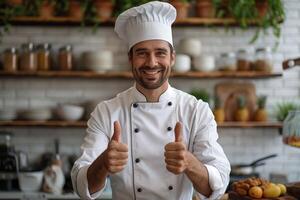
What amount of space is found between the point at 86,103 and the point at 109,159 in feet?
7.77

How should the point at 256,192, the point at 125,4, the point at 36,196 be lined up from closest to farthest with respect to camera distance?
the point at 256,192 → the point at 36,196 → the point at 125,4

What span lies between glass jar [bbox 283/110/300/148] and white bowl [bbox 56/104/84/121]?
197 centimetres

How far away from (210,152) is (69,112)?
83.3 inches

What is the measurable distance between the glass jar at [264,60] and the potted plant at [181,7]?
0.68 m

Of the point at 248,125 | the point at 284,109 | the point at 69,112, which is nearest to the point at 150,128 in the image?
the point at 69,112

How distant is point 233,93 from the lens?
A: 12.6ft

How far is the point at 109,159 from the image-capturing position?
1.40 metres

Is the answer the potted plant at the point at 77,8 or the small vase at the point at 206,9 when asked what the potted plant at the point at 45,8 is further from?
the small vase at the point at 206,9

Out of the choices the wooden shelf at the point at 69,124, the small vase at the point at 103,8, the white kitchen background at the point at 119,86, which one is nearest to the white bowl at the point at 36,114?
the wooden shelf at the point at 69,124

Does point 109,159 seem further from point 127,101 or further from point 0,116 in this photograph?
point 0,116

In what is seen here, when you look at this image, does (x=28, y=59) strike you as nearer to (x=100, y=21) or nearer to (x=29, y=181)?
(x=100, y=21)

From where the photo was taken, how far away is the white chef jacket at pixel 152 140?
5.61 feet

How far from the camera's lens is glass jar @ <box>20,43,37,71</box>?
354cm

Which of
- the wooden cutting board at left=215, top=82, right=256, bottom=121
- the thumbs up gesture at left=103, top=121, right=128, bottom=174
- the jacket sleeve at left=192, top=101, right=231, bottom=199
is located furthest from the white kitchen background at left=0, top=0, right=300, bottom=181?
the thumbs up gesture at left=103, top=121, right=128, bottom=174
